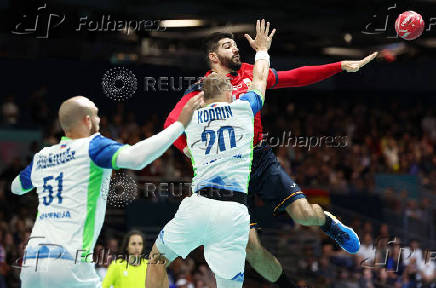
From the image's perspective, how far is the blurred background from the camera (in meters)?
15.4

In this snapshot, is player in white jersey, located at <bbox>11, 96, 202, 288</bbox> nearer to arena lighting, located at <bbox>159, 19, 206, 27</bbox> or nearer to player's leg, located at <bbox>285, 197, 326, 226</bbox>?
player's leg, located at <bbox>285, 197, 326, 226</bbox>

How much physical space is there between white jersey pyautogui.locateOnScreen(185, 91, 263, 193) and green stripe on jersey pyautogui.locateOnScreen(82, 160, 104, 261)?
4.54 feet

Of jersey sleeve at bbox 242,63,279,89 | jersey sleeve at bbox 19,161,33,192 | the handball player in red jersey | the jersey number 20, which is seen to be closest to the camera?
jersey sleeve at bbox 19,161,33,192

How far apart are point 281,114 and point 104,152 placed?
60.5 ft

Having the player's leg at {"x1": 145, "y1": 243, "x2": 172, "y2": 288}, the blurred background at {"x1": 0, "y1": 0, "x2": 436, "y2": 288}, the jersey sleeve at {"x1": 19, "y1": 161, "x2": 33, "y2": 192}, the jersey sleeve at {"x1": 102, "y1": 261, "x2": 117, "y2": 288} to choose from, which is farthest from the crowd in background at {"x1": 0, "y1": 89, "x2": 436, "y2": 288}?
the jersey sleeve at {"x1": 19, "y1": 161, "x2": 33, "y2": 192}

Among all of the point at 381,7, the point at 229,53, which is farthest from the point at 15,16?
the point at 229,53

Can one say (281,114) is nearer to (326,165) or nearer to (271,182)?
(326,165)

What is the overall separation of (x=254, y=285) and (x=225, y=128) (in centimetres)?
753

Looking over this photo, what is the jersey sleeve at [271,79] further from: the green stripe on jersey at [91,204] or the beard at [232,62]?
the green stripe on jersey at [91,204]

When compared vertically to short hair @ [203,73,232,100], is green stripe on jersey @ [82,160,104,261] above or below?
below

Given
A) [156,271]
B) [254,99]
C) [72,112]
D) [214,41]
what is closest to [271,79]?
[214,41]

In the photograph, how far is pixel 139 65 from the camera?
20859 mm

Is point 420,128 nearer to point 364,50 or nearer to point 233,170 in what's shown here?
point 364,50

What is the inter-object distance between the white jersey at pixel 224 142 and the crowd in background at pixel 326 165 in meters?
2.76
